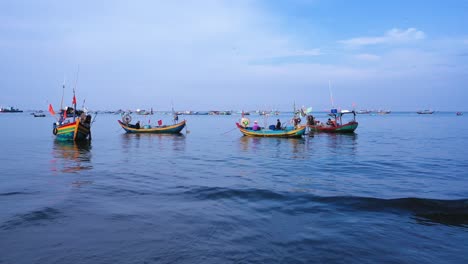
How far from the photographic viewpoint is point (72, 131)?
96.8 feet

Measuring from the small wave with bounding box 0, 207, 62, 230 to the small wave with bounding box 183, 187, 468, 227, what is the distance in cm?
399

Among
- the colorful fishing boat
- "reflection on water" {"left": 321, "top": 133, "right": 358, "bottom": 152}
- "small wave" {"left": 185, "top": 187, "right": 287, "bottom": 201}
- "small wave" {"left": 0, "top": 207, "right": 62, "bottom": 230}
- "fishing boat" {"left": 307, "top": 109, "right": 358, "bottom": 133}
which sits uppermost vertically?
the colorful fishing boat

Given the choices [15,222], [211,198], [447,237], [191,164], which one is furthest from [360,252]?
[191,164]

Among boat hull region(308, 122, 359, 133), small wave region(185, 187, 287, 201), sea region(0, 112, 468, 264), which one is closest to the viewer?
sea region(0, 112, 468, 264)

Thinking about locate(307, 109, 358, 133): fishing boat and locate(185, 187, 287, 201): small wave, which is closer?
locate(185, 187, 287, 201): small wave

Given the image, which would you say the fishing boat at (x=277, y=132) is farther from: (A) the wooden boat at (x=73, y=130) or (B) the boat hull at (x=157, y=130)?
(A) the wooden boat at (x=73, y=130)

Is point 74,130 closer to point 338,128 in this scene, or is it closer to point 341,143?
point 341,143

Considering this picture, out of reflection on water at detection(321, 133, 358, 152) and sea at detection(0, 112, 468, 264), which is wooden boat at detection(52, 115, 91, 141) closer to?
sea at detection(0, 112, 468, 264)

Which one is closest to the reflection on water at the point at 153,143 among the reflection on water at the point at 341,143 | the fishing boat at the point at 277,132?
the fishing boat at the point at 277,132

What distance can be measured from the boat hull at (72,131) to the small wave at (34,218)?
22.2 metres

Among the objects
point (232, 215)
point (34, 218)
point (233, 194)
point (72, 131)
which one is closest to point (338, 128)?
point (72, 131)

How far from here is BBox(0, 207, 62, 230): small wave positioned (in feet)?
25.3

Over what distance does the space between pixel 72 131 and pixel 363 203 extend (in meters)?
26.7

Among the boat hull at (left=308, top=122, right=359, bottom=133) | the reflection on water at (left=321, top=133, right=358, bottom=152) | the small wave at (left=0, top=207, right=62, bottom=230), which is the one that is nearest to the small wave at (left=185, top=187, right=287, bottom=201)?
the small wave at (left=0, top=207, right=62, bottom=230)
